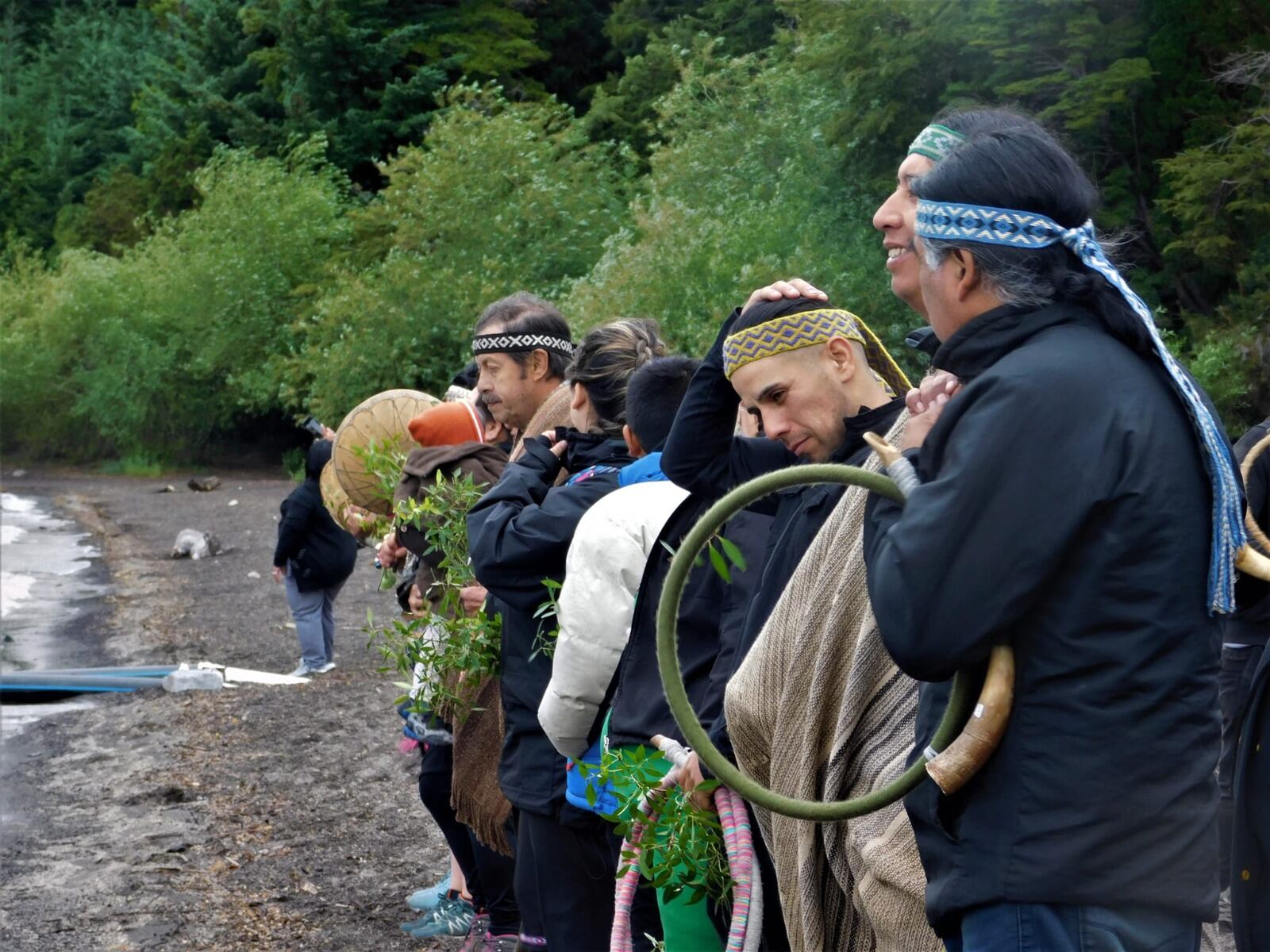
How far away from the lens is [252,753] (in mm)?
10055

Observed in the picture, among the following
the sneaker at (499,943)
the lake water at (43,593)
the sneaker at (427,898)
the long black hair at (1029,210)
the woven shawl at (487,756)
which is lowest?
the lake water at (43,593)

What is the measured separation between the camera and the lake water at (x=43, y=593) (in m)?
15.4

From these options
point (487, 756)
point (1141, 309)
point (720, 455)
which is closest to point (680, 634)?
point (720, 455)

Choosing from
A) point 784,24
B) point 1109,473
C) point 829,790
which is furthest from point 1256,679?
point 784,24

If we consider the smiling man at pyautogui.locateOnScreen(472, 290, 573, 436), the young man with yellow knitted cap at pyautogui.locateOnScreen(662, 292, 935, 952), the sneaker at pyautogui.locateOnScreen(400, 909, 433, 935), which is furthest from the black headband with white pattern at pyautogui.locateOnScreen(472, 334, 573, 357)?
the sneaker at pyautogui.locateOnScreen(400, 909, 433, 935)

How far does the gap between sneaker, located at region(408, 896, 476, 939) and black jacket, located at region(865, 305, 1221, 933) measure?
4433 mm

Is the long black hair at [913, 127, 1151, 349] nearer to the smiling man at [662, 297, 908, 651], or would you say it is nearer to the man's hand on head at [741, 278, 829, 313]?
the smiling man at [662, 297, 908, 651]

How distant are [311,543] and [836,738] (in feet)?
31.8

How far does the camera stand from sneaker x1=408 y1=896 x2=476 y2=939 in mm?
6488

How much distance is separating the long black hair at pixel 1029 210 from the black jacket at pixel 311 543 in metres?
9.70

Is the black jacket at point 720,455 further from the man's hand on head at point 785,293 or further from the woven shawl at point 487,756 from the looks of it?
the woven shawl at point 487,756

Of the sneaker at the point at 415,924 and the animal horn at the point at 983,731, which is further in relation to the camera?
the sneaker at the point at 415,924

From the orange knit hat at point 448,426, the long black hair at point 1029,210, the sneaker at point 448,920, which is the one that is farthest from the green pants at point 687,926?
the sneaker at point 448,920

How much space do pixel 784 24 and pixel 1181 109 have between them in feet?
68.0
